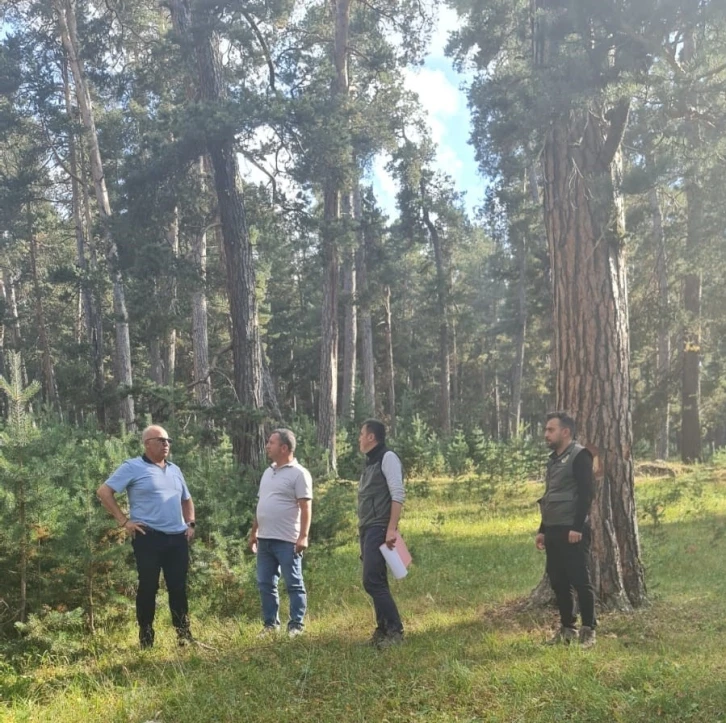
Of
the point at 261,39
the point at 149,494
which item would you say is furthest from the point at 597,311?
the point at 261,39

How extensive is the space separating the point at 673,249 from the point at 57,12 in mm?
18071

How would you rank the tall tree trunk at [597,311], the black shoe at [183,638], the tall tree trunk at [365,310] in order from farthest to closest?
the tall tree trunk at [365,310] → the tall tree trunk at [597,311] → the black shoe at [183,638]

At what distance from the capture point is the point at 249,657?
16.4ft

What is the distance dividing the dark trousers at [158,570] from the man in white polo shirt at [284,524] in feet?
2.16

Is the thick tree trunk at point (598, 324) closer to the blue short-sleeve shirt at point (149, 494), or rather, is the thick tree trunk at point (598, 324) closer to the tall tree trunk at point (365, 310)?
the blue short-sleeve shirt at point (149, 494)

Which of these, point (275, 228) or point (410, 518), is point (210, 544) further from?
point (275, 228)

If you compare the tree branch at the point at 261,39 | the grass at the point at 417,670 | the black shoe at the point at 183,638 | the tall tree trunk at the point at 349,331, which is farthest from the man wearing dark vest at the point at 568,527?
the tall tree trunk at the point at 349,331

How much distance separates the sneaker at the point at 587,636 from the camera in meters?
4.99

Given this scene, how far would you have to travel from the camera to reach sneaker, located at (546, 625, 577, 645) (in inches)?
200

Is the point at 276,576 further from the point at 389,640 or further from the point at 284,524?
the point at 389,640

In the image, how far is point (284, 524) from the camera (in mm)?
5469

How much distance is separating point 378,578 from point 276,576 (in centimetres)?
106

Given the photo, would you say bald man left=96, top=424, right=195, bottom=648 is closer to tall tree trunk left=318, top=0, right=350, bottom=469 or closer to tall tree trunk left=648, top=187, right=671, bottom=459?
tall tree trunk left=318, top=0, right=350, bottom=469

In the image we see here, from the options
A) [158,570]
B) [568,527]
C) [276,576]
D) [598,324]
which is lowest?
[276,576]
